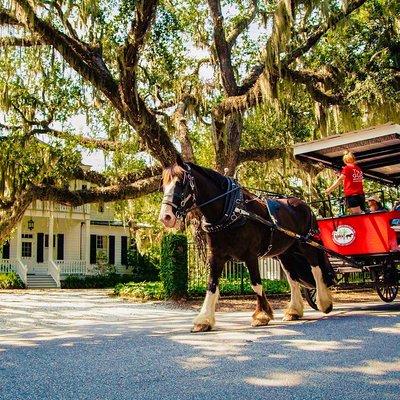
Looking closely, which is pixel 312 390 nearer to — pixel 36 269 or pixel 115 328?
pixel 115 328

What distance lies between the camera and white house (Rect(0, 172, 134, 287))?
31781 mm

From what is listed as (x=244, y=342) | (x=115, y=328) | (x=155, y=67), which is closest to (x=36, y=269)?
(x=155, y=67)

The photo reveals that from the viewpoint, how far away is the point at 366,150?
983 cm

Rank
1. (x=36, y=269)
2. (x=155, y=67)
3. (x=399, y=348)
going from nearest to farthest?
(x=399, y=348)
(x=155, y=67)
(x=36, y=269)

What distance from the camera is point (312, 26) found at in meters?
16.8

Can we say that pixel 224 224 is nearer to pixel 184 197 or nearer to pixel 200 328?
pixel 184 197

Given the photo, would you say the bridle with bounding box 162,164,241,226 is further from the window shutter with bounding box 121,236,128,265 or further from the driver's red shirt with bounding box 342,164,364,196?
the window shutter with bounding box 121,236,128,265

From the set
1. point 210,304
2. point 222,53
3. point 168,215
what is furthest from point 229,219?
point 222,53

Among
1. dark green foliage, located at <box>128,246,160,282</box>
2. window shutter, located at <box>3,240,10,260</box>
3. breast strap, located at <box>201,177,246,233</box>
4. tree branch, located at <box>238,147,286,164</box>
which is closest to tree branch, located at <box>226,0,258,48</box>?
tree branch, located at <box>238,147,286,164</box>

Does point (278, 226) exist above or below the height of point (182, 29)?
below

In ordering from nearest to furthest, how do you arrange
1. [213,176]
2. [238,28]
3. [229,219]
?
[229,219], [213,176], [238,28]

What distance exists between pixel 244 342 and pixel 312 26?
13.5m

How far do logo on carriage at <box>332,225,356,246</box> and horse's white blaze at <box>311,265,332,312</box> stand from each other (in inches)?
38.0

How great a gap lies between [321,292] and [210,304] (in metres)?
2.39
